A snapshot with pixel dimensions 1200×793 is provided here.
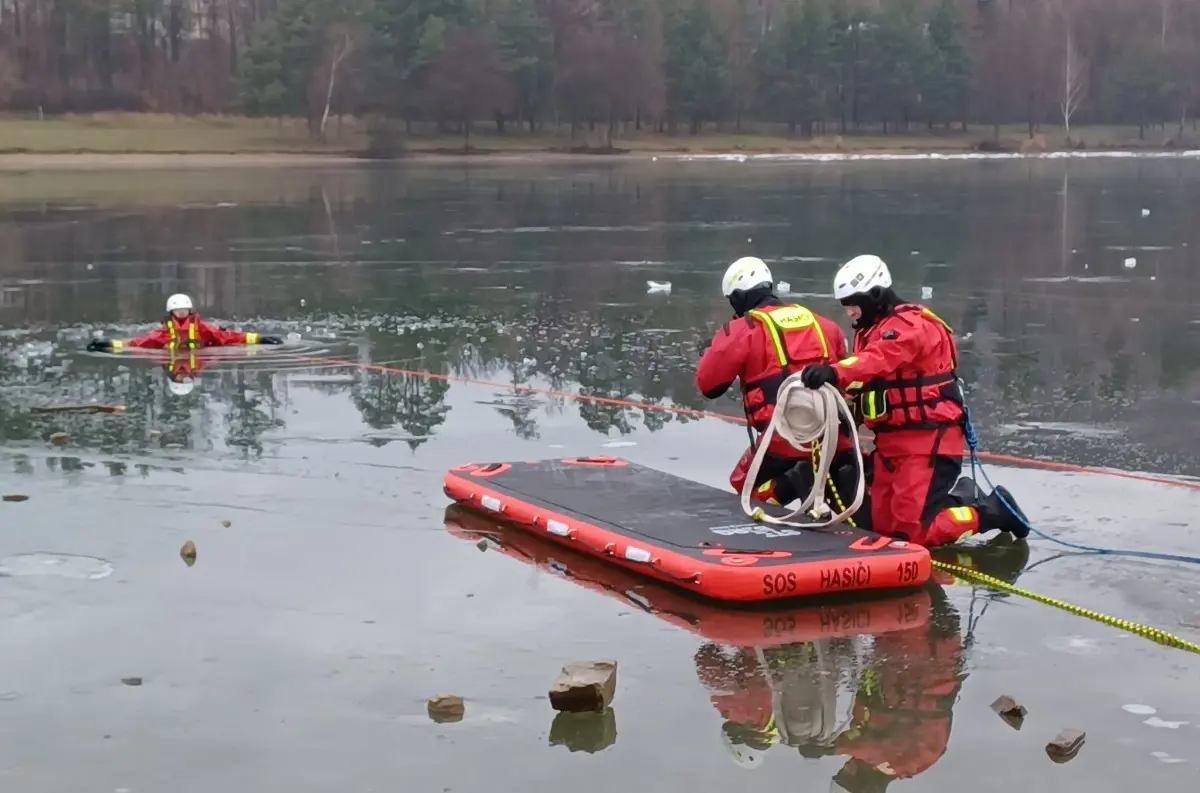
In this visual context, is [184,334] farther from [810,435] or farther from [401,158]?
[401,158]

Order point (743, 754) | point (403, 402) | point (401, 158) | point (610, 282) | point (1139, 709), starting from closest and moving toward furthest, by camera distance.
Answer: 1. point (743, 754)
2. point (1139, 709)
3. point (403, 402)
4. point (610, 282)
5. point (401, 158)

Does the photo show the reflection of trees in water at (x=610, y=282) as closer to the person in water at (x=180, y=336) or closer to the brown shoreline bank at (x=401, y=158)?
the person in water at (x=180, y=336)

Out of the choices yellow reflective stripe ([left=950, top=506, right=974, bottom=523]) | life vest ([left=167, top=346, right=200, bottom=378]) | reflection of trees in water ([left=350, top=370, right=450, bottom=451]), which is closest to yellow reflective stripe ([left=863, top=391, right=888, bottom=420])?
yellow reflective stripe ([left=950, top=506, right=974, bottom=523])

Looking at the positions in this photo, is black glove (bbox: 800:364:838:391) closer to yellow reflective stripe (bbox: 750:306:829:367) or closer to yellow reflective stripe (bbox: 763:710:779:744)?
yellow reflective stripe (bbox: 750:306:829:367)

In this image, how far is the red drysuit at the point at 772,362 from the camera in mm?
8094

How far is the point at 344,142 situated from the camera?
7619cm

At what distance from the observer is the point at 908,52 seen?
317 feet

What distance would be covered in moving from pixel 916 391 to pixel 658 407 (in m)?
4.27

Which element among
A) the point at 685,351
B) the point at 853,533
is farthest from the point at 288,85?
the point at 853,533

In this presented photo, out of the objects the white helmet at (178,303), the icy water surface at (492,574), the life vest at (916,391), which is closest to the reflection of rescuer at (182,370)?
the icy water surface at (492,574)

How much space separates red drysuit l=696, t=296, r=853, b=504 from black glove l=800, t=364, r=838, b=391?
0.52 m

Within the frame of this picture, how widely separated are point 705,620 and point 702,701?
2.99 feet

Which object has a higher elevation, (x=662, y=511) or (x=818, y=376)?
(x=818, y=376)

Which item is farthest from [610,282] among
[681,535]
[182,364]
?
[681,535]
